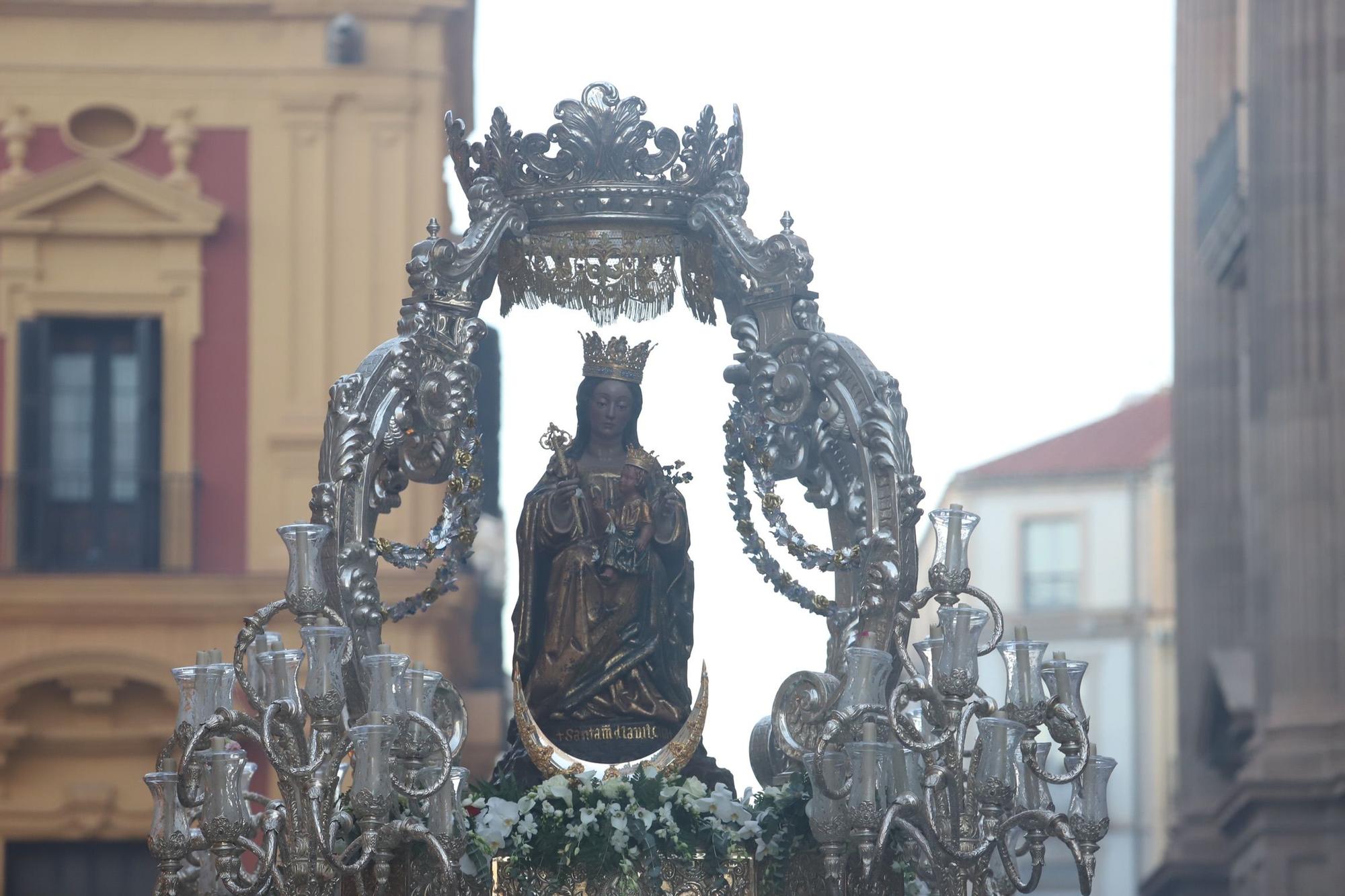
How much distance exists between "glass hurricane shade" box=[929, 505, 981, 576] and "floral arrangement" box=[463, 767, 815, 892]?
4.21ft

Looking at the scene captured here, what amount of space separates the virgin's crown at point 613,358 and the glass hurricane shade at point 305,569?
5.78ft

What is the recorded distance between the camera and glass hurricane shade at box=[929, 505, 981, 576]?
39.6ft

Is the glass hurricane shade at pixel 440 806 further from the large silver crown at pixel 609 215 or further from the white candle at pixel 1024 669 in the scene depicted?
the large silver crown at pixel 609 215

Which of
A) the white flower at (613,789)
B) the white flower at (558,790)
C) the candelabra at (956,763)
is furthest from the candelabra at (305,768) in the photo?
the candelabra at (956,763)

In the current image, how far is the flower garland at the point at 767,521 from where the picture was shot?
1320 centimetres

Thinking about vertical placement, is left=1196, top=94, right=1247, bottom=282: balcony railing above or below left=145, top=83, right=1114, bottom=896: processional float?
above

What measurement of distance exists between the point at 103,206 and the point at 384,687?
15.6 meters

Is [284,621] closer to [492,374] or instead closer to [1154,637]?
[492,374]

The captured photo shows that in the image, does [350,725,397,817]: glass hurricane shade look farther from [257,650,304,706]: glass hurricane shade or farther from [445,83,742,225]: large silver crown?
[445,83,742,225]: large silver crown

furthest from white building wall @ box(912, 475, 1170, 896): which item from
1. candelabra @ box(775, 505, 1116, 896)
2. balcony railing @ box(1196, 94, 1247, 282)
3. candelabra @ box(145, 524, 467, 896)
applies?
candelabra @ box(145, 524, 467, 896)

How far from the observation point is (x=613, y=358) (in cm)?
1340

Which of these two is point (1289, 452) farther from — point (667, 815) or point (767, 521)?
point (667, 815)

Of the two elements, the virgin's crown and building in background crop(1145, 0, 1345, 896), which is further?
building in background crop(1145, 0, 1345, 896)

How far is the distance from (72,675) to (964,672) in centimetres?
1452
